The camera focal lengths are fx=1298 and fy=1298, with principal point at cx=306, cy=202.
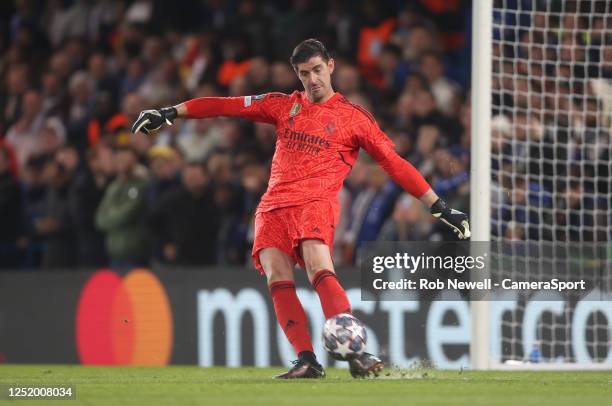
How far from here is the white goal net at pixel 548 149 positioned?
34.6 ft

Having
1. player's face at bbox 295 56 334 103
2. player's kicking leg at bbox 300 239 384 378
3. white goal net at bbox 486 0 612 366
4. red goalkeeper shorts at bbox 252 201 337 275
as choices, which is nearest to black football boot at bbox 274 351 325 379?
player's kicking leg at bbox 300 239 384 378

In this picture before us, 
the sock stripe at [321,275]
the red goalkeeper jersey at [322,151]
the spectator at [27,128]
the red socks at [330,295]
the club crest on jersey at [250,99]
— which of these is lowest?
the red socks at [330,295]

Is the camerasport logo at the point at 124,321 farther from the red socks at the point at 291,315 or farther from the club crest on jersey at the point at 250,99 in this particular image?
the club crest on jersey at the point at 250,99

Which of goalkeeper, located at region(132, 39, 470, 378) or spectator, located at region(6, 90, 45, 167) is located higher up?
spectator, located at region(6, 90, 45, 167)

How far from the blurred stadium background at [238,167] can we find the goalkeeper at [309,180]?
2.50 metres

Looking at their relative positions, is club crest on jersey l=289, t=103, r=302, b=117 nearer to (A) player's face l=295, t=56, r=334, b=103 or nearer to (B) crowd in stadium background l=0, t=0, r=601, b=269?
(A) player's face l=295, t=56, r=334, b=103

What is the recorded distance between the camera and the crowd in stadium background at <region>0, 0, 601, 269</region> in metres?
12.4

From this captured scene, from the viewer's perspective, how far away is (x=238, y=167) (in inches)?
526

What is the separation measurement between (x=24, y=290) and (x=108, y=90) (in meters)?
4.24

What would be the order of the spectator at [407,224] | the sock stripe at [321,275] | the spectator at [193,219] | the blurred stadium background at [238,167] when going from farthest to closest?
the spectator at [193,219]
the spectator at [407,224]
the blurred stadium background at [238,167]
the sock stripe at [321,275]

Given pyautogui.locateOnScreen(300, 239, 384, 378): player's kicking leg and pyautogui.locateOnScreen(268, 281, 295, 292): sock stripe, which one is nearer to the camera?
pyautogui.locateOnScreen(300, 239, 384, 378): player's kicking leg

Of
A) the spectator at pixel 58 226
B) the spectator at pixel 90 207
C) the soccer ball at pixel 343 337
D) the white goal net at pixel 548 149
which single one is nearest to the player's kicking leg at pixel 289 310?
the soccer ball at pixel 343 337

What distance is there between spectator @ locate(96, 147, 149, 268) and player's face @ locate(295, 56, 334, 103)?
5.11 metres

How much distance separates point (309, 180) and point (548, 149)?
3366 mm
